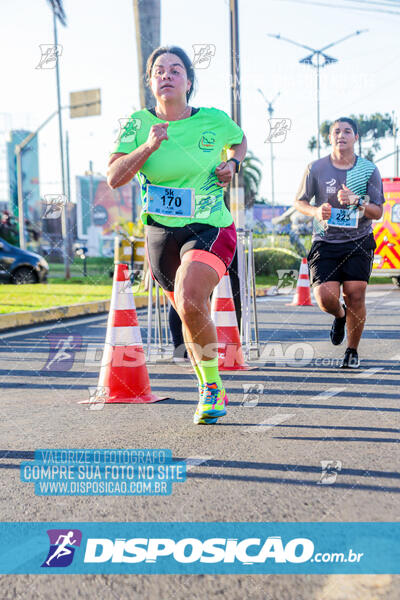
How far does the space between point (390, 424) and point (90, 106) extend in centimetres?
1046

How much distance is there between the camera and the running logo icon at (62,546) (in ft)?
7.66

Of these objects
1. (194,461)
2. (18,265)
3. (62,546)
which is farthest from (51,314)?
(18,265)

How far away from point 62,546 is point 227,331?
4201mm

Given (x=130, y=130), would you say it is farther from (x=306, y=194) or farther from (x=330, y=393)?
(x=306, y=194)

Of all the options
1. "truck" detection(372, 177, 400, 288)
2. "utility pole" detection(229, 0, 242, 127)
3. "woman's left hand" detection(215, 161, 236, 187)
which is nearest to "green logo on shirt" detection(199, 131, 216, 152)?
"woman's left hand" detection(215, 161, 236, 187)

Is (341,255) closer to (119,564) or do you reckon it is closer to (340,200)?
(340,200)

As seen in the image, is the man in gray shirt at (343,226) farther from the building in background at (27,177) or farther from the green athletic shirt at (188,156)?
the building in background at (27,177)

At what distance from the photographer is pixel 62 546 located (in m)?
2.44

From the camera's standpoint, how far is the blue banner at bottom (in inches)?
89.2

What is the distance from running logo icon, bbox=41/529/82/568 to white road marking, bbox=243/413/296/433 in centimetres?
164

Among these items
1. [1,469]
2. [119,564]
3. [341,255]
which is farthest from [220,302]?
[119,564]

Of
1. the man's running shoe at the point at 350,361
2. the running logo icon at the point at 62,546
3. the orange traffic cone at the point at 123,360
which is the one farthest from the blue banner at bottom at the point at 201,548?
the man's running shoe at the point at 350,361

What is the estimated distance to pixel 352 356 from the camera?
632 centimetres

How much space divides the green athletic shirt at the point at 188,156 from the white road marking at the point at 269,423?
1.10m
